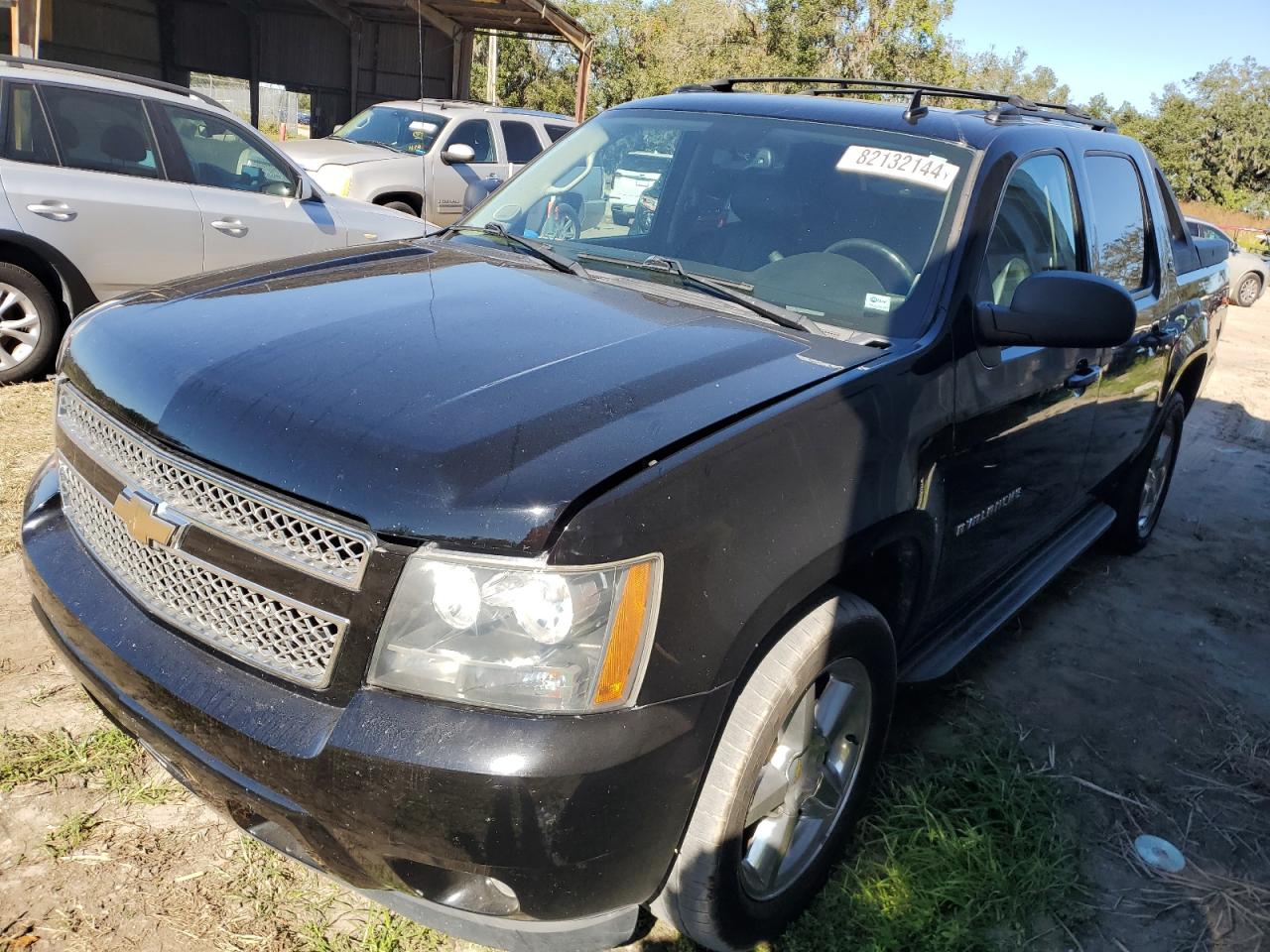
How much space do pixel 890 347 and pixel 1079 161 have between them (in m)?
1.62

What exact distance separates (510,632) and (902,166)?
1.94 metres

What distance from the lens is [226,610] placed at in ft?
6.42

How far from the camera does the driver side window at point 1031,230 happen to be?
2992 millimetres

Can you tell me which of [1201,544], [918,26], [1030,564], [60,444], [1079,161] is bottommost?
[1201,544]

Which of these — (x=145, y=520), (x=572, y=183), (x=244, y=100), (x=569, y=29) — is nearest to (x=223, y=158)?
(x=572, y=183)

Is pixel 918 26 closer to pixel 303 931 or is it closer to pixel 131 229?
pixel 131 229

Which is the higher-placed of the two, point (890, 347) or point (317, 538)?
point (890, 347)

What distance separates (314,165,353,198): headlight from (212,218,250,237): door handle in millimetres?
3413

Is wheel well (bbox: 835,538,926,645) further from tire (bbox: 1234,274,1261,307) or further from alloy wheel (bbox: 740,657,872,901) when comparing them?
tire (bbox: 1234,274,1261,307)

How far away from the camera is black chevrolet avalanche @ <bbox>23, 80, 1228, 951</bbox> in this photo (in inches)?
69.1

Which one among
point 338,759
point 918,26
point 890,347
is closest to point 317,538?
point 338,759

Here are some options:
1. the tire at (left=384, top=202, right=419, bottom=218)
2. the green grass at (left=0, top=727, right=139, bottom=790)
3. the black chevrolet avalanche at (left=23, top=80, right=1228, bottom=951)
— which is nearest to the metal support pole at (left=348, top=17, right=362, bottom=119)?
the tire at (left=384, top=202, right=419, bottom=218)

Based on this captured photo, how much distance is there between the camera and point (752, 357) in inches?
92.7

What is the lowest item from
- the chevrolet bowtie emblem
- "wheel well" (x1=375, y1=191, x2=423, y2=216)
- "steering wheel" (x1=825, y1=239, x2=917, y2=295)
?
"wheel well" (x1=375, y1=191, x2=423, y2=216)
